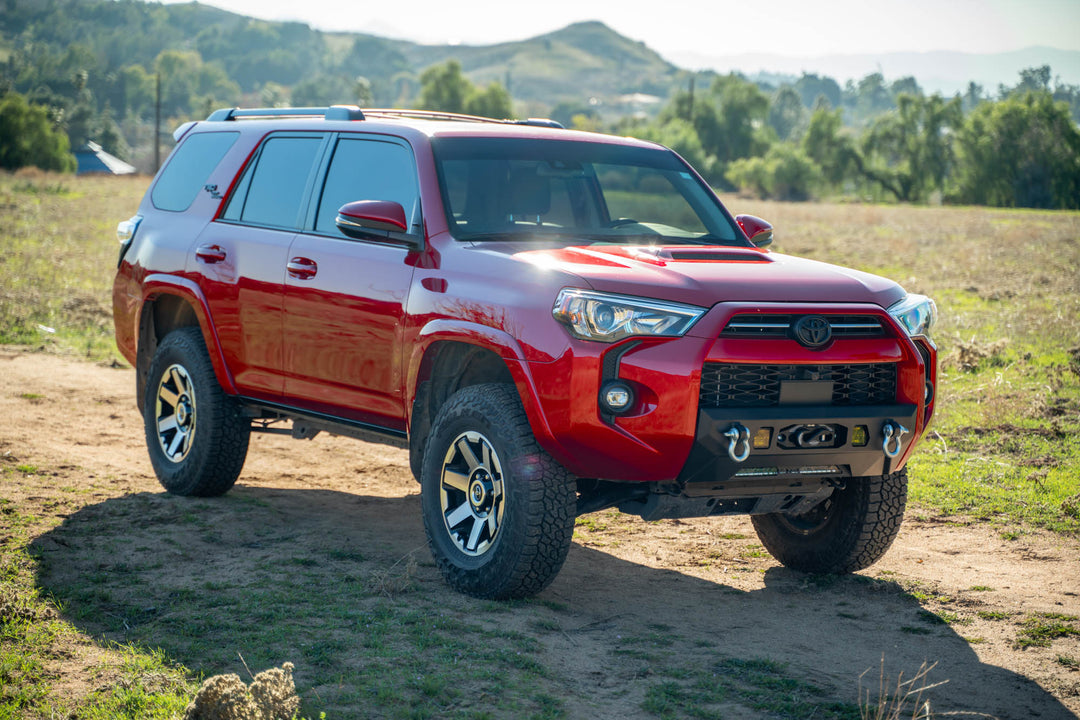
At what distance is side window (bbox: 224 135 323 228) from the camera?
6562 mm

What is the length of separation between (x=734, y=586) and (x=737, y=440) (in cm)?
150

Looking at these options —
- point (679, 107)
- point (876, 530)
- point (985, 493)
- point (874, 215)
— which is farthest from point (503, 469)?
point (679, 107)

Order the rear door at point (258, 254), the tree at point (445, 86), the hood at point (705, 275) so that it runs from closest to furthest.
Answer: the hood at point (705, 275) < the rear door at point (258, 254) < the tree at point (445, 86)

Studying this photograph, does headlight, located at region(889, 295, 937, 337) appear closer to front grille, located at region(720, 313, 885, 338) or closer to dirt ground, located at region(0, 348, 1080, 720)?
front grille, located at region(720, 313, 885, 338)

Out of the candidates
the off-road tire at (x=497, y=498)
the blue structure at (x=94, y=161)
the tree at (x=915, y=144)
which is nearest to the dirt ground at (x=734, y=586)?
the off-road tire at (x=497, y=498)

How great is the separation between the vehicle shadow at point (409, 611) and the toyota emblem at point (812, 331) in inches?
50.6

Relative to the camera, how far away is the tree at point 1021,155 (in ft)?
251

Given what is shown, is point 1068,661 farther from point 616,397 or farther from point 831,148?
point 831,148

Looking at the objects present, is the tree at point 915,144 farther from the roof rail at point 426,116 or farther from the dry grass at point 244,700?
the dry grass at point 244,700

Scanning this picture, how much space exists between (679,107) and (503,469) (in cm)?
11661

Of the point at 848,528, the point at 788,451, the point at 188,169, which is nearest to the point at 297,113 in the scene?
the point at 188,169

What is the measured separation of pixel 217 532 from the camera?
6539 mm

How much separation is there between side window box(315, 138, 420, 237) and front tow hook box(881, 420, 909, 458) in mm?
2476

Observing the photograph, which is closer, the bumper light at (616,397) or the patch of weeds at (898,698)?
the patch of weeds at (898,698)
